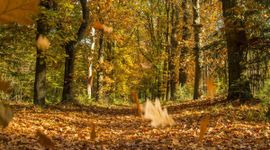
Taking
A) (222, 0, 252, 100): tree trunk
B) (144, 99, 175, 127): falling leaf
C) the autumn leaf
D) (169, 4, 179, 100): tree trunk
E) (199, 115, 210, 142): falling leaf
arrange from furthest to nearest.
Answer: (169, 4, 179, 100): tree trunk, the autumn leaf, (222, 0, 252, 100): tree trunk, (199, 115, 210, 142): falling leaf, (144, 99, 175, 127): falling leaf

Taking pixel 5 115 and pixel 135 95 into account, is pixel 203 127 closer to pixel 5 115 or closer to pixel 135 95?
pixel 135 95

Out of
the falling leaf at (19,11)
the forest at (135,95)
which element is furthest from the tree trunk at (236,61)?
the falling leaf at (19,11)

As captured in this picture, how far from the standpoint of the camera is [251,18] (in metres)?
9.70

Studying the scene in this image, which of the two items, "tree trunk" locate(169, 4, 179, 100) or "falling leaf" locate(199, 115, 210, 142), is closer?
"falling leaf" locate(199, 115, 210, 142)

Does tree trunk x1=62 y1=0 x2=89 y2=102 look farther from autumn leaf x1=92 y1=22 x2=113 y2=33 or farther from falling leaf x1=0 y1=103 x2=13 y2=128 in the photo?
falling leaf x1=0 y1=103 x2=13 y2=128

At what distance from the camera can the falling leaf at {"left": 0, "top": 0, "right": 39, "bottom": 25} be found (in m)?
0.74

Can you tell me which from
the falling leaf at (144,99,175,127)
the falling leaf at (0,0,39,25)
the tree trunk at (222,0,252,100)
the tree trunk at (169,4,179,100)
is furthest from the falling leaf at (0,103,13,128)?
the tree trunk at (169,4,179,100)

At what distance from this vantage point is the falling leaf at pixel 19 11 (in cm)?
74

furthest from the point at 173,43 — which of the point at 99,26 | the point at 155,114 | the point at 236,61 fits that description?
the point at 155,114

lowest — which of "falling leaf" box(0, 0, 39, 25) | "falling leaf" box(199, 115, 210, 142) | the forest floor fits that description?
the forest floor

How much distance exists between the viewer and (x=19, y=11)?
2.52ft

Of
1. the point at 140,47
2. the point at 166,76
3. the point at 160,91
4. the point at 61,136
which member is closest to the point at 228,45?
the point at 61,136

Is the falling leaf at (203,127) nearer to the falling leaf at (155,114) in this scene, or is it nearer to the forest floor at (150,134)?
the forest floor at (150,134)

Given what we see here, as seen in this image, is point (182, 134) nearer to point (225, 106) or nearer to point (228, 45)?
point (225, 106)
